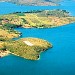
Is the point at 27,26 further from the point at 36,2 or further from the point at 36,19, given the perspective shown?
the point at 36,2

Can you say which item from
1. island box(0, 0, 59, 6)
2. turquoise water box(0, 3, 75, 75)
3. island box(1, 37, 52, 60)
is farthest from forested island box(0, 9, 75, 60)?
island box(0, 0, 59, 6)

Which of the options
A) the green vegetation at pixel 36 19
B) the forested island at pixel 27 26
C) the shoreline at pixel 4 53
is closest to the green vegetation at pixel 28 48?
the forested island at pixel 27 26

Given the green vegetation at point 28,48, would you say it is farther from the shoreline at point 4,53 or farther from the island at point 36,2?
the island at point 36,2

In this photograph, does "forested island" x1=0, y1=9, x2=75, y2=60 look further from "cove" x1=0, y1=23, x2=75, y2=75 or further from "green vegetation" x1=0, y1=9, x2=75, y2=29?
"cove" x1=0, y1=23, x2=75, y2=75

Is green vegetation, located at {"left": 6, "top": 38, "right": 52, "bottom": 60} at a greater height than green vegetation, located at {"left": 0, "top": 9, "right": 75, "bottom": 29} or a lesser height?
greater

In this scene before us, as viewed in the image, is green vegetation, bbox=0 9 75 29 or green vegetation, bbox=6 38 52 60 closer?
green vegetation, bbox=6 38 52 60

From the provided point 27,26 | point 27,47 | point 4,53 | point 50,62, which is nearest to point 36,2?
point 27,26

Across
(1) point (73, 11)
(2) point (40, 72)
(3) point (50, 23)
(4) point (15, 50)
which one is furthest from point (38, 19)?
(2) point (40, 72)

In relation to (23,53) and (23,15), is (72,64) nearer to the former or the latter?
(23,53)
